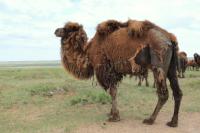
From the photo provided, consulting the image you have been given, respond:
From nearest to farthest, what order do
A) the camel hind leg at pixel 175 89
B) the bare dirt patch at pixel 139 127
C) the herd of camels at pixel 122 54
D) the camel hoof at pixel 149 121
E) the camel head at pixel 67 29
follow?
the bare dirt patch at pixel 139 127
the herd of camels at pixel 122 54
the camel hoof at pixel 149 121
the camel hind leg at pixel 175 89
the camel head at pixel 67 29

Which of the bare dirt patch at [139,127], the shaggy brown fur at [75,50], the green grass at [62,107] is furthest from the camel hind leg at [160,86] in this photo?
the shaggy brown fur at [75,50]

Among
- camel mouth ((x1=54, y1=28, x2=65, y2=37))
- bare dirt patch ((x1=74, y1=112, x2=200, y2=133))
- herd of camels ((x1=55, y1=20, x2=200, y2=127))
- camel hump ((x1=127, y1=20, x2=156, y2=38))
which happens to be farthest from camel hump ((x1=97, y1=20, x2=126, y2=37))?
bare dirt patch ((x1=74, y1=112, x2=200, y2=133))

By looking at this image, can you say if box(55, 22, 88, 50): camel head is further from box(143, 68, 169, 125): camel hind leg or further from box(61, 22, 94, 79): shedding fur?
box(143, 68, 169, 125): camel hind leg

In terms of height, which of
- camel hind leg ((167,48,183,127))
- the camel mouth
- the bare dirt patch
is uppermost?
the camel mouth

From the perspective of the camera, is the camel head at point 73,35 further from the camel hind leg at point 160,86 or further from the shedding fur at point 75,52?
the camel hind leg at point 160,86

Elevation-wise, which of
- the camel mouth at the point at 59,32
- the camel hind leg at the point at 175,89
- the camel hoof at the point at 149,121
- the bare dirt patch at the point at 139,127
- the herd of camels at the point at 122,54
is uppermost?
the camel mouth at the point at 59,32

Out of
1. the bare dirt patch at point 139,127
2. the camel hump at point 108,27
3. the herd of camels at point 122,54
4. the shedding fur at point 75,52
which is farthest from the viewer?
the shedding fur at point 75,52

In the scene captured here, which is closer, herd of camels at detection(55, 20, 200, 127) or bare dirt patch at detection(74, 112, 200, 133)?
bare dirt patch at detection(74, 112, 200, 133)

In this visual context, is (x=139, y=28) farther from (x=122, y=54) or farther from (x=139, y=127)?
(x=139, y=127)

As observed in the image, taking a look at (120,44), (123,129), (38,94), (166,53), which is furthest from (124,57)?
(38,94)

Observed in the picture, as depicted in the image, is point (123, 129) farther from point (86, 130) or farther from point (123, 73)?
point (123, 73)

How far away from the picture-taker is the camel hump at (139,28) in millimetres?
9356

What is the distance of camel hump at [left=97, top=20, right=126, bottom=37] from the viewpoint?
10.0m

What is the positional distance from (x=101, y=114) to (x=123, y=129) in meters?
1.85
